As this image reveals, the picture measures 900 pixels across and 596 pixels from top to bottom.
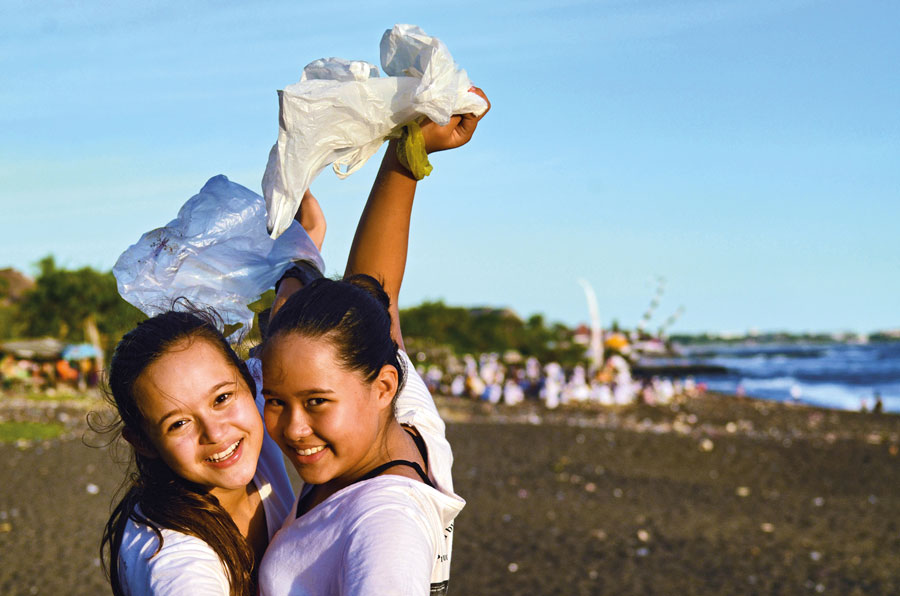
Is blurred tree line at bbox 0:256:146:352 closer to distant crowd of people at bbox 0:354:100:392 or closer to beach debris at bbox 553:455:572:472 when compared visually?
distant crowd of people at bbox 0:354:100:392

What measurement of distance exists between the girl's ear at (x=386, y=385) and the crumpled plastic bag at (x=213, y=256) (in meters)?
0.53

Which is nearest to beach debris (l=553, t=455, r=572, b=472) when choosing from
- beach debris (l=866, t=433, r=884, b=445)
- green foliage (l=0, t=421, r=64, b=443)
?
beach debris (l=866, t=433, r=884, b=445)

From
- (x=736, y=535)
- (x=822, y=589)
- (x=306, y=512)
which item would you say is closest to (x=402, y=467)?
(x=306, y=512)

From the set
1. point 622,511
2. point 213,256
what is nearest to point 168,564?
point 213,256

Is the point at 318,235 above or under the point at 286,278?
above

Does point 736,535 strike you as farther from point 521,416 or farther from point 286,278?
point 521,416

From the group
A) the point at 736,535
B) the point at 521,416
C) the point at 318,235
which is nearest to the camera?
the point at 318,235

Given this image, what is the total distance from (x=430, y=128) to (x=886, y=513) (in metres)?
8.64

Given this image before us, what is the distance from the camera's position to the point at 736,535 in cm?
776

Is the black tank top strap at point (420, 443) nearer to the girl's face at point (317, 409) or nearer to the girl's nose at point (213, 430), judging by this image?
the girl's face at point (317, 409)

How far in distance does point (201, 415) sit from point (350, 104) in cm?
72

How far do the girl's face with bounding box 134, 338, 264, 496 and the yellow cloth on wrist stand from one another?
23.4 inches

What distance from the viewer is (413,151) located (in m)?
1.94

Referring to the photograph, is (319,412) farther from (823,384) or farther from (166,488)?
(823,384)
